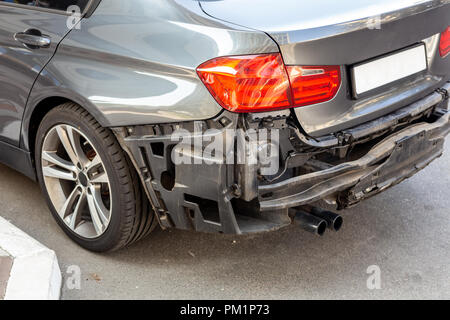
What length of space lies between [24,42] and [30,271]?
1.18m

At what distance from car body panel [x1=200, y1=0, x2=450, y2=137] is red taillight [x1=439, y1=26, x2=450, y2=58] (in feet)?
0.81

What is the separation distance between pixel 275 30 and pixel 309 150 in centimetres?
54

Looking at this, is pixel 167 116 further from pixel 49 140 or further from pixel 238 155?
pixel 49 140

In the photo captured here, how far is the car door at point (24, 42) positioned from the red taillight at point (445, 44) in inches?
71.1

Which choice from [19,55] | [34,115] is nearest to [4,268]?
[34,115]

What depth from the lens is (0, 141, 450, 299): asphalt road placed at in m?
3.02

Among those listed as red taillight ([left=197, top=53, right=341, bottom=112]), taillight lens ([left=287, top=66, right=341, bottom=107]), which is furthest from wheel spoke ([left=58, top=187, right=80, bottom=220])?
taillight lens ([left=287, top=66, right=341, bottom=107])

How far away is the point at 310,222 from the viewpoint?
9.08 feet

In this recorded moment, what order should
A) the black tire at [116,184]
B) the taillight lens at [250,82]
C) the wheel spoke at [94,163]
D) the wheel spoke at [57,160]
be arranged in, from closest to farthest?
the taillight lens at [250,82]
the black tire at [116,184]
the wheel spoke at [94,163]
the wheel spoke at [57,160]

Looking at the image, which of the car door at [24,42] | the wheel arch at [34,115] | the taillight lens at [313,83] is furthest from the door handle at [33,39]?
the taillight lens at [313,83]

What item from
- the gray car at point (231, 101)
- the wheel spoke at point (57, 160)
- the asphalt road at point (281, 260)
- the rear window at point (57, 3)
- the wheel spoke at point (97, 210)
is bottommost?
the asphalt road at point (281, 260)

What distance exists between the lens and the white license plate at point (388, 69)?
272cm

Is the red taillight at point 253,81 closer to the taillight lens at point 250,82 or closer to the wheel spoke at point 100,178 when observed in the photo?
the taillight lens at point 250,82
